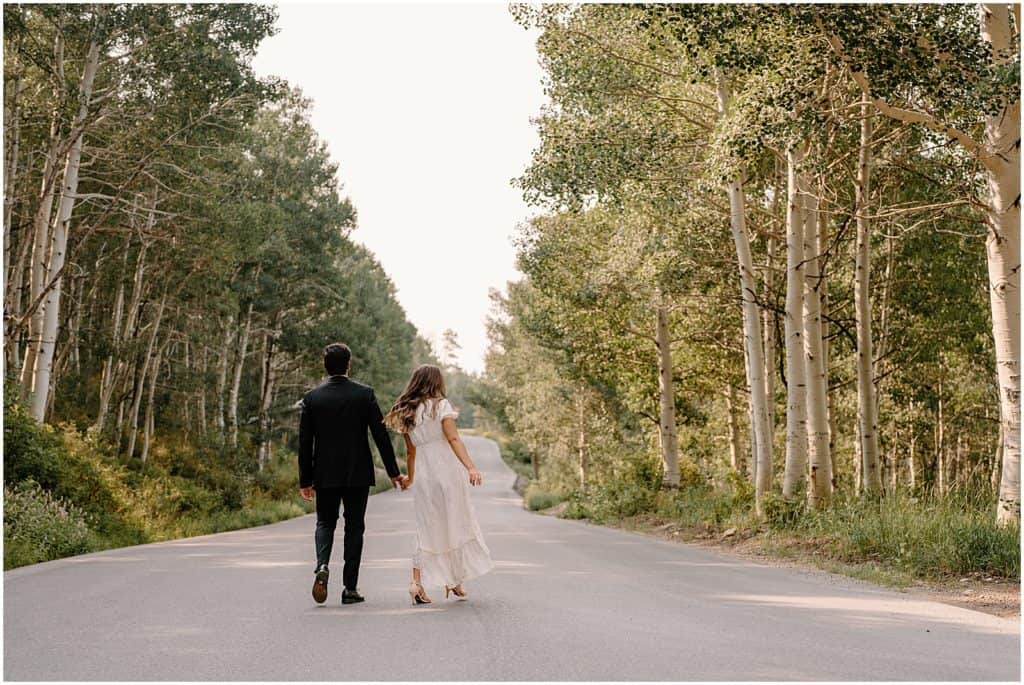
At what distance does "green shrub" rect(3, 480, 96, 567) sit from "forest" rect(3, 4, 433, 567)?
0.05 m

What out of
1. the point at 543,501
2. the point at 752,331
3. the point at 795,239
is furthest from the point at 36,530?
the point at 543,501

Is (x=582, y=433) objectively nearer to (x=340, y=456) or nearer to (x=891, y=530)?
(x=891, y=530)

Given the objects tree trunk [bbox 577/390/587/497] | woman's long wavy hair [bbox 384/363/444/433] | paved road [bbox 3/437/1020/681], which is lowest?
paved road [bbox 3/437/1020/681]

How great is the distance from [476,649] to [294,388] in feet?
176

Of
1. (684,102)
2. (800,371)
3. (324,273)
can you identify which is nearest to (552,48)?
(684,102)

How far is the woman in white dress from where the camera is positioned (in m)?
8.41

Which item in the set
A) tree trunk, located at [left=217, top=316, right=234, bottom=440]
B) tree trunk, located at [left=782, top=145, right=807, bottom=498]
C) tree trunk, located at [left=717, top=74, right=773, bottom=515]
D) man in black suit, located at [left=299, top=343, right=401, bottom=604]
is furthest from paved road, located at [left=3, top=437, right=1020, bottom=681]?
tree trunk, located at [left=217, top=316, right=234, bottom=440]

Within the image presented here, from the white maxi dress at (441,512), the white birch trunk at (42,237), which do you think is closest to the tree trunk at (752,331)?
the white maxi dress at (441,512)

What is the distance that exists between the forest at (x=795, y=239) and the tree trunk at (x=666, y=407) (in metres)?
0.08

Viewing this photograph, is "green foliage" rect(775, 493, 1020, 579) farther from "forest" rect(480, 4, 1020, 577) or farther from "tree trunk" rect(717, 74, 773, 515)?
"tree trunk" rect(717, 74, 773, 515)

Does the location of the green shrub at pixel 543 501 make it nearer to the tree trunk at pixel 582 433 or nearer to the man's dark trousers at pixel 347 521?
the tree trunk at pixel 582 433

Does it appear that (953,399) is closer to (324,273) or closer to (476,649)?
(324,273)

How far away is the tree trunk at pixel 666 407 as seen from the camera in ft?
90.9

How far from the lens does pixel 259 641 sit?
6699 millimetres
